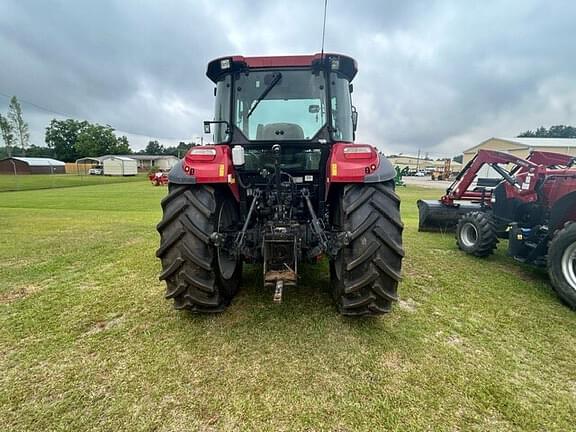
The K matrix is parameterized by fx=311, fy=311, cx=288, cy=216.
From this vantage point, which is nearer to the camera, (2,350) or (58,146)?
(2,350)

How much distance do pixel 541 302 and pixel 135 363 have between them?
393 cm

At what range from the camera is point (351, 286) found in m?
2.42

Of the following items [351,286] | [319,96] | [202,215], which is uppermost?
[319,96]

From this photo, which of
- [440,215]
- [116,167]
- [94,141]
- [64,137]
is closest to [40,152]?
[64,137]

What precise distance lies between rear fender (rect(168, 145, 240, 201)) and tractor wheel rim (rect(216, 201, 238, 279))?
338 mm

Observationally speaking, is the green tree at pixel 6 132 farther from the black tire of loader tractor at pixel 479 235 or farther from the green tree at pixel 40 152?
Answer: the black tire of loader tractor at pixel 479 235

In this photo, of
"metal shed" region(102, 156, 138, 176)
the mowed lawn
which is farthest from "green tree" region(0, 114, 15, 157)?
the mowed lawn

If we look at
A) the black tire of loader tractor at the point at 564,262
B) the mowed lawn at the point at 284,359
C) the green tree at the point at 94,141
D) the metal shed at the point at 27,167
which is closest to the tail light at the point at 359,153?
the mowed lawn at the point at 284,359

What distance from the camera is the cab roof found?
2914 millimetres

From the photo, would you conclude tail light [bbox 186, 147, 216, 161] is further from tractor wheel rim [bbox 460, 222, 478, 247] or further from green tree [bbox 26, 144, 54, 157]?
green tree [bbox 26, 144, 54, 157]

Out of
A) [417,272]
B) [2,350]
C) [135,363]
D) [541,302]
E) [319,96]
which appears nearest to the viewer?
[135,363]

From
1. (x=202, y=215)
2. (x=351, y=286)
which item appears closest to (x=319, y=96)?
(x=202, y=215)

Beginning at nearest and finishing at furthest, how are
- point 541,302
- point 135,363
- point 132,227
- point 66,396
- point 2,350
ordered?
point 66,396 → point 135,363 → point 2,350 → point 541,302 → point 132,227

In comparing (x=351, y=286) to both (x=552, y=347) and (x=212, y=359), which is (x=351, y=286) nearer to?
(x=212, y=359)
